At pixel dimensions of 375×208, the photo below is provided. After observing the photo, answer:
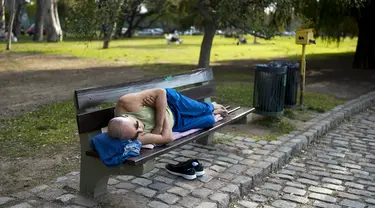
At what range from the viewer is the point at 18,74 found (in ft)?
43.1

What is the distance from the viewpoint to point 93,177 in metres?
3.86

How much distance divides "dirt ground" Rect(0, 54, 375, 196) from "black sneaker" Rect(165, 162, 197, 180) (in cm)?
107

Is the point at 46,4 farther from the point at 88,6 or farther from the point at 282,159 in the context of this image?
the point at 282,159

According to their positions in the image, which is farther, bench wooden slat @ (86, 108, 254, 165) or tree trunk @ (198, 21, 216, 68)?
tree trunk @ (198, 21, 216, 68)

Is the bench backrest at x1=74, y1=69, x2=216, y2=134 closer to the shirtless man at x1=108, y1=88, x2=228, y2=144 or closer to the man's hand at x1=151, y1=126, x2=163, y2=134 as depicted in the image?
the shirtless man at x1=108, y1=88, x2=228, y2=144

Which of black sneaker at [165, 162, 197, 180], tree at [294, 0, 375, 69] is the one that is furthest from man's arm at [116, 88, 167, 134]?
tree at [294, 0, 375, 69]

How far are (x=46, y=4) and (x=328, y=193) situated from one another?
33179 mm

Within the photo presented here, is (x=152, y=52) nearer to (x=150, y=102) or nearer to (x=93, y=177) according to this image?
(x=150, y=102)

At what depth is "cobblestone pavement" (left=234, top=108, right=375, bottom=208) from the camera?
173 inches

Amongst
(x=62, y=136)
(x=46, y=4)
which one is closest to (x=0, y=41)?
(x=46, y=4)

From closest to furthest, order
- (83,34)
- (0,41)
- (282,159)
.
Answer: (282,159) → (83,34) → (0,41)

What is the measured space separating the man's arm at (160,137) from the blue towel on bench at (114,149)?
0.19 metres

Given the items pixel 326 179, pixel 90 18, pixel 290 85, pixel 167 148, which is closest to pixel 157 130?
pixel 167 148

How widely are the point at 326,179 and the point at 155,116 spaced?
2282 mm
